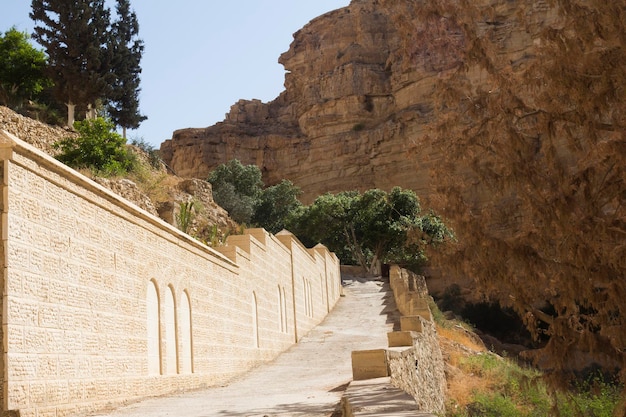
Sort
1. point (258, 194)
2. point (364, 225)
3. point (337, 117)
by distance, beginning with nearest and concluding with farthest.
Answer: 1. point (364, 225)
2. point (258, 194)
3. point (337, 117)

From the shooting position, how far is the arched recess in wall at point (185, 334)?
1339 centimetres

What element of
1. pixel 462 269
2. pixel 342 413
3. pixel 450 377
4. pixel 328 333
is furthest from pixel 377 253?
pixel 342 413

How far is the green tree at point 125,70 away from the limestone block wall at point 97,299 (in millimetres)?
21161

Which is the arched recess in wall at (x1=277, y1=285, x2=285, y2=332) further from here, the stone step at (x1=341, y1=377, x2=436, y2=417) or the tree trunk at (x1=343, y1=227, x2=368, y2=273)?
the tree trunk at (x1=343, y1=227, x2=368, y2=273)

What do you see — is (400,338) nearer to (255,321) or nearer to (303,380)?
(303,380)

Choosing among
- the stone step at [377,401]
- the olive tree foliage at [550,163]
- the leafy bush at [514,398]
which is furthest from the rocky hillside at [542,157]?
the leafy bush at [514,398]

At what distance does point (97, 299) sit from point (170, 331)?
3.04m

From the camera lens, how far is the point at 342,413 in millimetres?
8555

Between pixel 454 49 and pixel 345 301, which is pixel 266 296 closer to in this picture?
pixel 454 49

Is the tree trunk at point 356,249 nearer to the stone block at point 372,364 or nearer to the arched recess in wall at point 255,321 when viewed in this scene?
the arched recess in wall at point 255,321

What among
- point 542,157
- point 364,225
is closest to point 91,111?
point 364,225

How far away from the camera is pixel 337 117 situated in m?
72.1

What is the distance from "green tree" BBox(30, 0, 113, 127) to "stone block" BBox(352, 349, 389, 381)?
2495cm

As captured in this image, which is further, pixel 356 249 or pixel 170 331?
pixel 356 249
